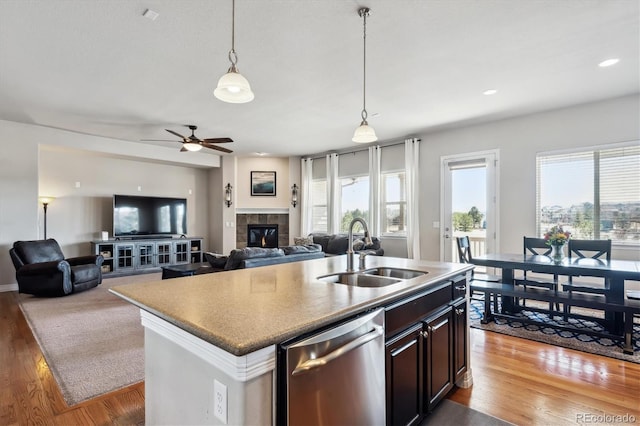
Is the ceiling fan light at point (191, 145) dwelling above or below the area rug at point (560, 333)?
above

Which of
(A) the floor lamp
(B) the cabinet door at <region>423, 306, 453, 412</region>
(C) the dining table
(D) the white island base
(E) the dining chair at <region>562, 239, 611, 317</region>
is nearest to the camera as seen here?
(D) the white island base

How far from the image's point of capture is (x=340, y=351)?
1.23 m

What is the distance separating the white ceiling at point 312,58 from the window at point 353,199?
2.34 metres

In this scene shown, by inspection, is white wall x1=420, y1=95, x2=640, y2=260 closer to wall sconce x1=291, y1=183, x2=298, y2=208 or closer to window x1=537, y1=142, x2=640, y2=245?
window x1=537, y1=142, x2=640, y2=245

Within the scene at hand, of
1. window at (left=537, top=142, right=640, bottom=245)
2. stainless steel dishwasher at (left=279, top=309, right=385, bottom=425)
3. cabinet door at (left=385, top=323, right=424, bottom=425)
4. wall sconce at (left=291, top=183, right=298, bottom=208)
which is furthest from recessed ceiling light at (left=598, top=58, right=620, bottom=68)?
wall sconce at (left=291, top=183, right=298, bottom=208)

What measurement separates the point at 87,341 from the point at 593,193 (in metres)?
6.55

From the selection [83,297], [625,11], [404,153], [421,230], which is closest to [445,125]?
[404,153]

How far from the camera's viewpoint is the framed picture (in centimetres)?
861

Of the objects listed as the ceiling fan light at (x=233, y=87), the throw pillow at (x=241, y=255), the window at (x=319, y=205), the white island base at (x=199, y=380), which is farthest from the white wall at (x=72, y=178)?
the white island base at (x=199, y=380)

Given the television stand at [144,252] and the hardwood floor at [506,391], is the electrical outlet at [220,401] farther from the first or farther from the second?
the television stand at [144,252]

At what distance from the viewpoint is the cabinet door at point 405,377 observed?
1.58 meters

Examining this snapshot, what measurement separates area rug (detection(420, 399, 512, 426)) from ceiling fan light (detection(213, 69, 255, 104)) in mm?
2368

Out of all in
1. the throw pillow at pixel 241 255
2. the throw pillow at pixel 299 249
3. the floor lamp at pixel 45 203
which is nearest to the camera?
the throw pillow at pixel 241 255

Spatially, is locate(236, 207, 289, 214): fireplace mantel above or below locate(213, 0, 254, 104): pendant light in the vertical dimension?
below
